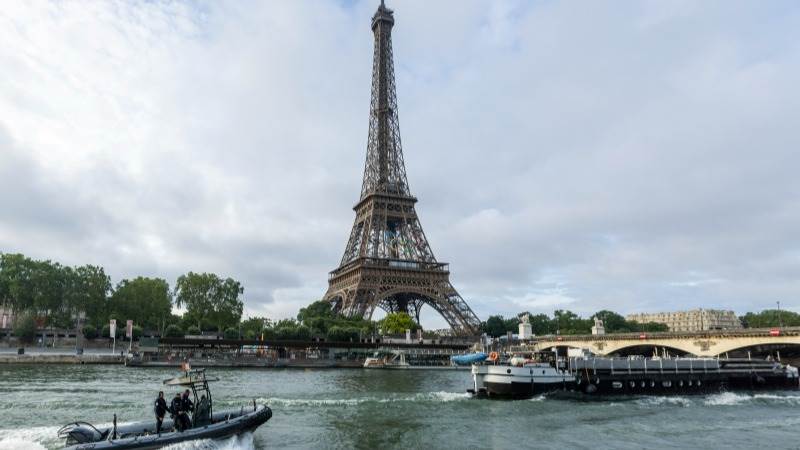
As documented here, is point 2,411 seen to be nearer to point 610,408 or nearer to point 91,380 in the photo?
point 91,380

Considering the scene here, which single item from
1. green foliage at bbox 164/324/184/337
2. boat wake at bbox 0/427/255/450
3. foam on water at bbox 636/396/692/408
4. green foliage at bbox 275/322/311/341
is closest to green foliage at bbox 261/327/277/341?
green foliage at bbox 275/322/311/341

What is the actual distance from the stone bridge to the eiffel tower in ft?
66.9

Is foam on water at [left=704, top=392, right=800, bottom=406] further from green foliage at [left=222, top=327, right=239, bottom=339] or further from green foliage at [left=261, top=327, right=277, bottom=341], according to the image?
green foliage at [left=222, top=327, right=239, bottom=339]

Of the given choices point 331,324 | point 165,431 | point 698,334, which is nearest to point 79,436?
point 165,431

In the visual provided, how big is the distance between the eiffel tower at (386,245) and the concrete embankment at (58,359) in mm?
37081

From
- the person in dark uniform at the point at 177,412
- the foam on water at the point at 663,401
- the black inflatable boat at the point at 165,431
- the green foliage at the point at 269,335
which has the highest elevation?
the green foliage at the point at 269,335

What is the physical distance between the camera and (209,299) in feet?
370

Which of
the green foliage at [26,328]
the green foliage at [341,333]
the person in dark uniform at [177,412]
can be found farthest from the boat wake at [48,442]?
the green foliage at [26,328]

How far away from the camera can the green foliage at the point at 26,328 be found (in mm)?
101375

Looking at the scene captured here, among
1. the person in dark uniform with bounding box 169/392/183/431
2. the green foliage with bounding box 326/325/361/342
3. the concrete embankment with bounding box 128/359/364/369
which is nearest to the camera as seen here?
the person in dark uniform with bounding box 169/392/183/431

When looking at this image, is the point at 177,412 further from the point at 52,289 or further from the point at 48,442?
the point at 52,289

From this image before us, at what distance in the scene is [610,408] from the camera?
39750mm

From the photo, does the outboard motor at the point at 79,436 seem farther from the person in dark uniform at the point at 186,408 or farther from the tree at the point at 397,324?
the tree at the point at 397,324

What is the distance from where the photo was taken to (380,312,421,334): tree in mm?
108750
